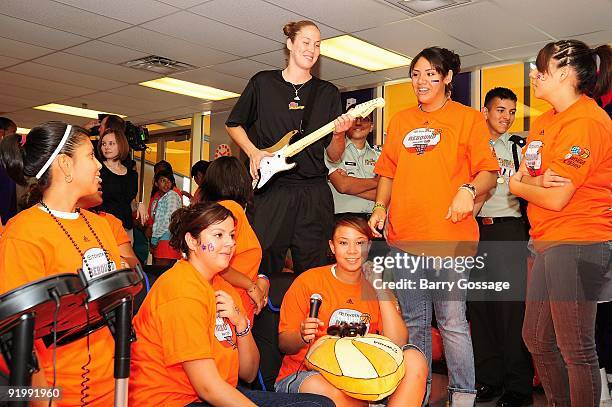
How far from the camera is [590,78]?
7.80ft

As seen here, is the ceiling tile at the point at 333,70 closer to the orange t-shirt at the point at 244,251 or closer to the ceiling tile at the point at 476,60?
the ceiling tile at the point at 476,60

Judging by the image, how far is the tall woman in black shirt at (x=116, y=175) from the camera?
4258 millimetres

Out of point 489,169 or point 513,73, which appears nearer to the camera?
point 489,169

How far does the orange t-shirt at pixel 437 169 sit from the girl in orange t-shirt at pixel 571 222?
245 mm

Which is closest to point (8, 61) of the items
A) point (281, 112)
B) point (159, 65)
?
point (159, 65)

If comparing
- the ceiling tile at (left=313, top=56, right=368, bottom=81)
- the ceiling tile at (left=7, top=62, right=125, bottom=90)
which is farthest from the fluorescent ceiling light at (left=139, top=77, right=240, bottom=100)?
the ceiling tile at (left=313, top=56, right=368, bottom=81)

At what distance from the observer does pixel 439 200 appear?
8.34 feet

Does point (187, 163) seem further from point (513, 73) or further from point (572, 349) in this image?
point (572, 349)

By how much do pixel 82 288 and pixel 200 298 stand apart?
2.59 ft

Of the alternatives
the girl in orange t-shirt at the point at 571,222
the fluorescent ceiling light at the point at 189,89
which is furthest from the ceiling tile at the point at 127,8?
the girl in orange t-shirt at the point at 571,222

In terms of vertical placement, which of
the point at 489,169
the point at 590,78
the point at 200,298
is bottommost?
the point at 200,298

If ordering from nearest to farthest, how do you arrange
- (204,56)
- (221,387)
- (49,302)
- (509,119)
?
1. (49,302)
2. (221,387)
3. (509,119)
4. (204,56)

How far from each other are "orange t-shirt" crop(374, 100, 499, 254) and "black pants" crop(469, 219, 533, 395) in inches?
38.8

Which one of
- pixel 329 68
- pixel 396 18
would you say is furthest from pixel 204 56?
pixel 396 18
